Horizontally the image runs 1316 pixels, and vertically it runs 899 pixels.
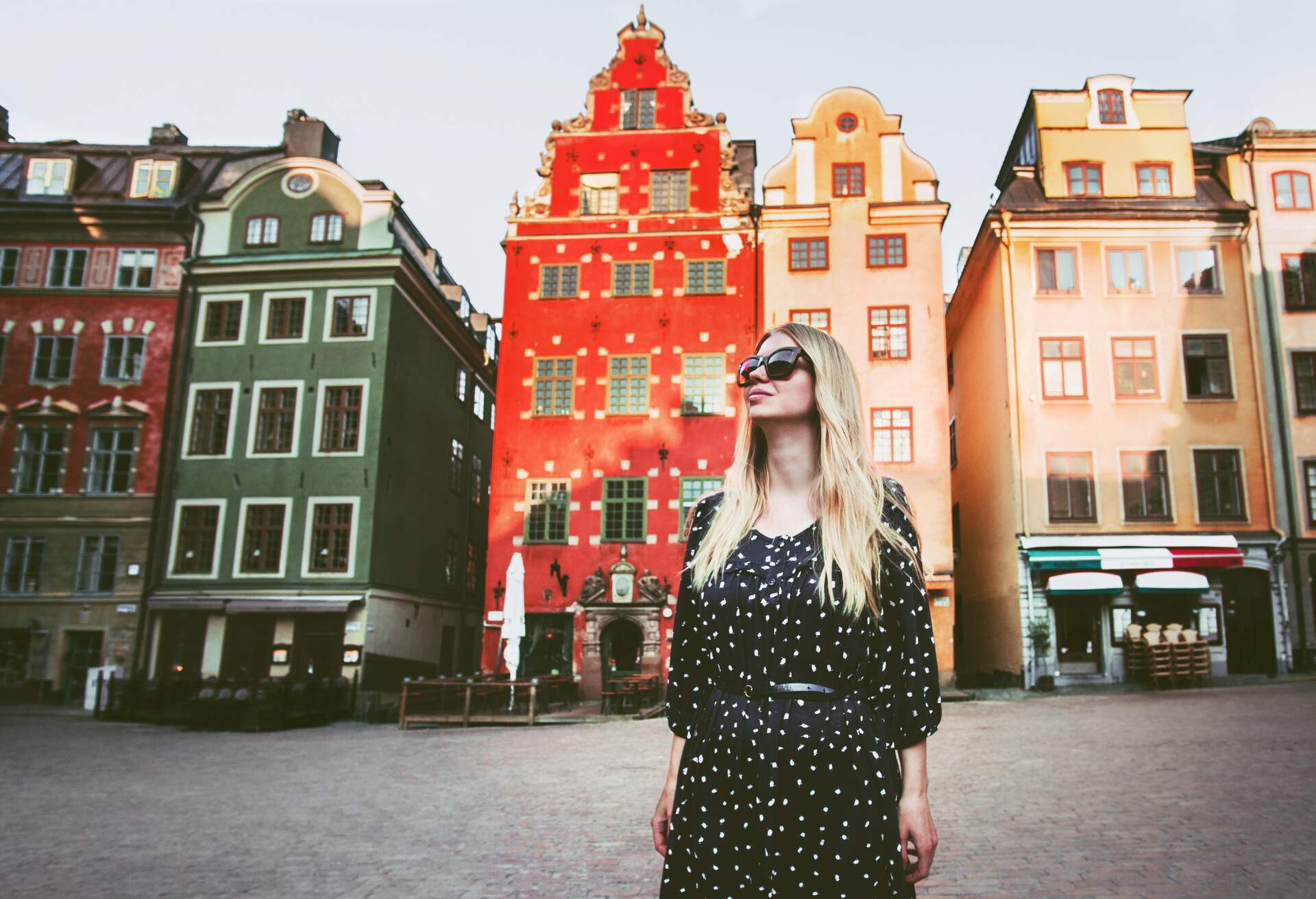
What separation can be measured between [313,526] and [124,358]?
849 centimetres

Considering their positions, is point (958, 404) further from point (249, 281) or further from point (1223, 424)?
point (249, 281)

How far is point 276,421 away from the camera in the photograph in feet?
95.7

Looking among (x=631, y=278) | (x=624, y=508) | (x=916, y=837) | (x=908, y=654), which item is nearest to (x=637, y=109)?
(x=631, y=278)

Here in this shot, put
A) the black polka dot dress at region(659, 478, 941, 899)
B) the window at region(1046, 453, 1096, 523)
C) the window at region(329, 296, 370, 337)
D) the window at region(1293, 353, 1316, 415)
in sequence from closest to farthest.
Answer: the black polka dot dress at region(659, 478, 941, 899), the window at region(1046, 453, 1096, 523), the window at region(1293, 353, 1316, 415), the window at region(329, 296, 370, 337)

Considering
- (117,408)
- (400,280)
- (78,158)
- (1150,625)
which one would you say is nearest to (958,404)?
(1150,625)

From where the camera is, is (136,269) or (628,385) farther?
(136,269)

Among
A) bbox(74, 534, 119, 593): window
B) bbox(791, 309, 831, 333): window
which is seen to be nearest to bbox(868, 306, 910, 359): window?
bbox(791, 309, 831, 333): window

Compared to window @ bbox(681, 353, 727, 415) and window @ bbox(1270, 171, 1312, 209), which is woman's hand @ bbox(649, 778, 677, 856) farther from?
window @ bbox(1270, 171, 1312, 209)

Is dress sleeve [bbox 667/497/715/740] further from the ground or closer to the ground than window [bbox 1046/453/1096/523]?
closer to the ground

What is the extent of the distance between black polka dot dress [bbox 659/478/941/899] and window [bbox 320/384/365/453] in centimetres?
2731

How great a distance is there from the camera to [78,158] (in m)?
32.1

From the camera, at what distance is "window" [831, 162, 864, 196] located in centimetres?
2933

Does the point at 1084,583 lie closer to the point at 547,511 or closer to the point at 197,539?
the point at 547,511

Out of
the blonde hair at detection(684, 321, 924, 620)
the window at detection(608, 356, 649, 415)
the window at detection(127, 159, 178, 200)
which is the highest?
the window at detection(127, 159, 178, 200)
